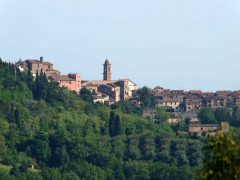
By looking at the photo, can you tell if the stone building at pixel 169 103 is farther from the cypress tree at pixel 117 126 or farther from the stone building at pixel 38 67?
the cypress tree at pixel 117 126

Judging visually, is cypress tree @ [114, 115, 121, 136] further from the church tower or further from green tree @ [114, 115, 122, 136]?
the church tower

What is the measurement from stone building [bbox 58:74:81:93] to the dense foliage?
18.4 feet

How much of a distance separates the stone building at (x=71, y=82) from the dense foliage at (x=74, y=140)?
5.61 m

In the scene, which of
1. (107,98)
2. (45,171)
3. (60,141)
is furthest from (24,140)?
(107,98)

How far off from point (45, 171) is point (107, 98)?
26977 millimetres

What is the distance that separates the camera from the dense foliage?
66562mm

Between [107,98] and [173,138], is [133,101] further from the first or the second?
[173,138]

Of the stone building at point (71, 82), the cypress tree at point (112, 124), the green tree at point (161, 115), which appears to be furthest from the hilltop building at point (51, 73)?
the cypress tree at point (112, 124)

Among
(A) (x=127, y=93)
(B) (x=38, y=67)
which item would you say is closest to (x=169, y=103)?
(A) (x=127, y=93)

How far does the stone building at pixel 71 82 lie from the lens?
8831 centimetres

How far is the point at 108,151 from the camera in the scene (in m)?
71.6

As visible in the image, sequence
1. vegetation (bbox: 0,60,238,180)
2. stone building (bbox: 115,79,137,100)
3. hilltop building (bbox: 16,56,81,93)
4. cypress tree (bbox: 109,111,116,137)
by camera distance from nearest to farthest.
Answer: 1. vegetation (bbox: 0,60,238,180)
2. cypress tree (bbox: 109,111,116,137)
3. hilltop building (bbox: 16,56,81,93)
4. stone building (bbox: 115,79,137,100)

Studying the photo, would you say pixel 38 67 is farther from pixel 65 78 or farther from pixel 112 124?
pixel 112 124

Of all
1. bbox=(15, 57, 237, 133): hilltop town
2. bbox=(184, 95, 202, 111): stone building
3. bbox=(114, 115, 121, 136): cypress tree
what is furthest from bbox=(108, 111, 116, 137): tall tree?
bbox=(184, 95, 202, 111): stone building
